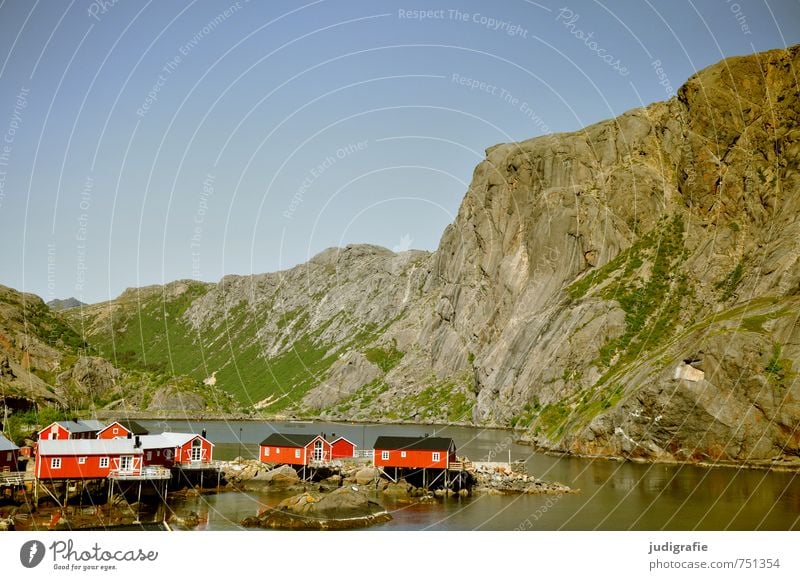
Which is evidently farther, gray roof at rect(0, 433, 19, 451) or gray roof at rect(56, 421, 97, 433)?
gray roof at rect(56, 421, 97, 433)

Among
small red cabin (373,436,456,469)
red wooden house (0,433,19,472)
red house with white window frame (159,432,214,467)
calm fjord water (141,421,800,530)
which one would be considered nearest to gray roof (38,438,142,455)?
red wooden house (0,433,19,472)

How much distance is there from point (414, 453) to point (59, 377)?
75314mm

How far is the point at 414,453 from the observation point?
66750 mm

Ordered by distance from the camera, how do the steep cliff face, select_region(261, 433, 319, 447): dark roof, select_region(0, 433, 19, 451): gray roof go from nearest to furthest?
1. select_region(0, 433, 19, 451): gray roof
2. select_region(261, 433, 319, 447): dark roof
3. the steep cliff face

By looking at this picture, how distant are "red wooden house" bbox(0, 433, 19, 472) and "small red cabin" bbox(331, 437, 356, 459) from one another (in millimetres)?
28328

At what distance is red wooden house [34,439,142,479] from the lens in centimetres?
5291

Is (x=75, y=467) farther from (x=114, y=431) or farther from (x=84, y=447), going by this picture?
(x=114, y=431)

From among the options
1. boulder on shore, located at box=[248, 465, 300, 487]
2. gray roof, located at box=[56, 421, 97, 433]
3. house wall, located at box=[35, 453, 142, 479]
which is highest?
gray roof, located at box=[56, 421, 97, 433]

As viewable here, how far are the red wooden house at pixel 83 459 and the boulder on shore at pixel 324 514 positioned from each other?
436 inches

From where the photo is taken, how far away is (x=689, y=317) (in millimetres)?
109062

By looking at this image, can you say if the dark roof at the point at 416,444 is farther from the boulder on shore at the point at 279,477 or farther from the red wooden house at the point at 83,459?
the red wooden house at the point at 83,459

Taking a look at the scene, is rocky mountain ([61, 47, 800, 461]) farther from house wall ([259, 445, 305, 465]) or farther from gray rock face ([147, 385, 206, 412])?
house wall ([259, 445, 305, 465])

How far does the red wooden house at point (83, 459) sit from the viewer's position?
52.9 metres

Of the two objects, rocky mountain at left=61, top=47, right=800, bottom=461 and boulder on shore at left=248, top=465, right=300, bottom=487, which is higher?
rocky mountain at left=61, top=47, right=800, bottom=461
